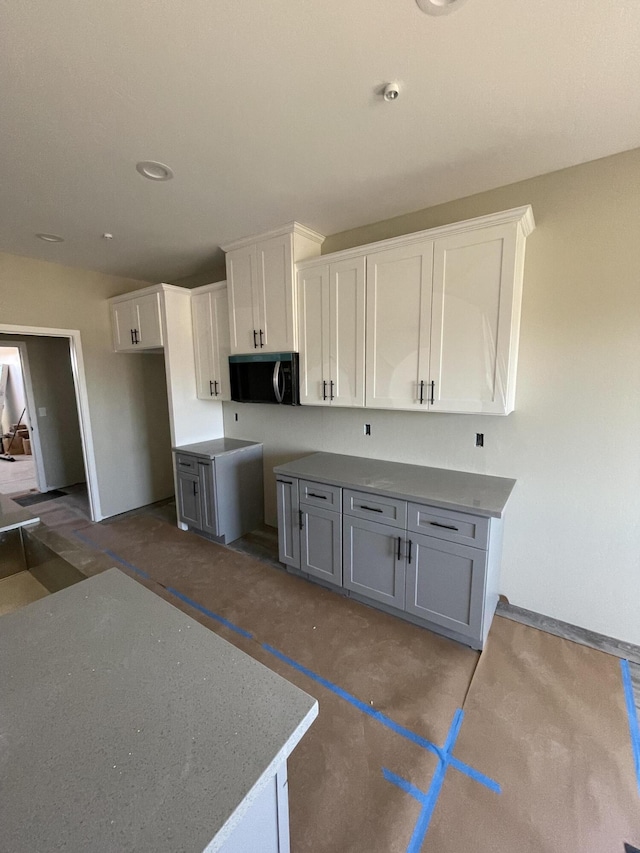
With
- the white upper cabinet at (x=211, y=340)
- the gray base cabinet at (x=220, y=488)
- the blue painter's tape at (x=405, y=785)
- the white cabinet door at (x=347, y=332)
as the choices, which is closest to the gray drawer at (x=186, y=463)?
the gray base cabinet at (x=220, y=488)

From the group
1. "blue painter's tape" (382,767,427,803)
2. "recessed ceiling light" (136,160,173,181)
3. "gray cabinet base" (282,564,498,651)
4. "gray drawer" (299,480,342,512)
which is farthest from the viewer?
"gray drawer" (299,480,342,512)

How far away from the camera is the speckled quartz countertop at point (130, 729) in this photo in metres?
0.58

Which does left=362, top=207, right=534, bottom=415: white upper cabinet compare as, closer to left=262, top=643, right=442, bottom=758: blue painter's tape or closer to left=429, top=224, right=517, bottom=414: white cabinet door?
left=429, top=224, right=517, bottom=414: white cabinet door

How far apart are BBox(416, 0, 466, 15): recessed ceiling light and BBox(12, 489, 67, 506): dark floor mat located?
5.79m

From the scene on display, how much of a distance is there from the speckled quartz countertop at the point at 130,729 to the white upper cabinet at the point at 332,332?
1.95 m

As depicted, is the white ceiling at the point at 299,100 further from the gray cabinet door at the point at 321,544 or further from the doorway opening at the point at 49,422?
the doorway opening at the point at 49,422

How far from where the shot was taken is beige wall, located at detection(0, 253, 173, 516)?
344 centimetres

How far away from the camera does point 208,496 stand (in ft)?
11.3

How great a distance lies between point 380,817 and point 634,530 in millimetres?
1967

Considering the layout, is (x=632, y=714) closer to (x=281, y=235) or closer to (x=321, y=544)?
(x=321, y=544)

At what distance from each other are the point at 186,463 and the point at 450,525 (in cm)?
257

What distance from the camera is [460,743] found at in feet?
5.42

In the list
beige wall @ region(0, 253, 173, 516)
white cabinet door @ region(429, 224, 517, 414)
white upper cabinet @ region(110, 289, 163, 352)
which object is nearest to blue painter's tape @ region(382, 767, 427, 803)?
white cabinet door @ region(429, 224, 517, 414)

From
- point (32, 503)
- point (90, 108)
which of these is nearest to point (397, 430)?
point (90, 108)
